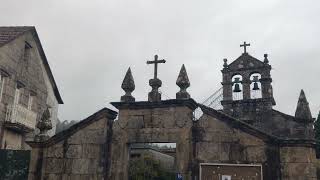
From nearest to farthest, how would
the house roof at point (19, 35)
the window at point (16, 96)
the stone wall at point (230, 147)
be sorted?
the stone wall at point (230, 147)
the house roof at point (19, 35)
the window at point (16, 96)

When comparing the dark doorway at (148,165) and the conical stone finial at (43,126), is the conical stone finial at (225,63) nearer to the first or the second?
the dark doorway at (148,165)

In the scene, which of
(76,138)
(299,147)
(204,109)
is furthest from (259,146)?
(76,138)

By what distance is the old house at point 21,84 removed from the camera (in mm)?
18094

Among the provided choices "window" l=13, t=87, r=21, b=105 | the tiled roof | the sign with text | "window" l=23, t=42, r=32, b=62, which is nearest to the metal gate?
the sign with text

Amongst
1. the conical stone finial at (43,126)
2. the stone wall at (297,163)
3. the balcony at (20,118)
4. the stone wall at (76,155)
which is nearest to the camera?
the stone wall at (297,163)

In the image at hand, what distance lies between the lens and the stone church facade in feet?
29.1

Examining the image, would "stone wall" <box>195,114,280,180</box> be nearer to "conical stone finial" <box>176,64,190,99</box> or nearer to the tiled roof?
"conical stone finial" <box>176,64,190,99</box>

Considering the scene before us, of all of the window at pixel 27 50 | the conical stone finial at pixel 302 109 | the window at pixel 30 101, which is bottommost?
the conical stone finial at pixel 302 109

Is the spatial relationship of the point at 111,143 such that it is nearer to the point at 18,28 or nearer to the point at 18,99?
the point at 18,99

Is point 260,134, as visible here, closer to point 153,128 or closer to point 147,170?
point 153,128

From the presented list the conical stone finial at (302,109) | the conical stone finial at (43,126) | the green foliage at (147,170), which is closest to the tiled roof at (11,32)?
the conical stone finial at (43,126)

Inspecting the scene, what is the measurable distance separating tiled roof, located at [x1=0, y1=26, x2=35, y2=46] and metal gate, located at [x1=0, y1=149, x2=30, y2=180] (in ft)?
26.4

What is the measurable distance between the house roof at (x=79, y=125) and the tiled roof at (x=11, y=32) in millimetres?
9053

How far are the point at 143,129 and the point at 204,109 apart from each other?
1.90m
